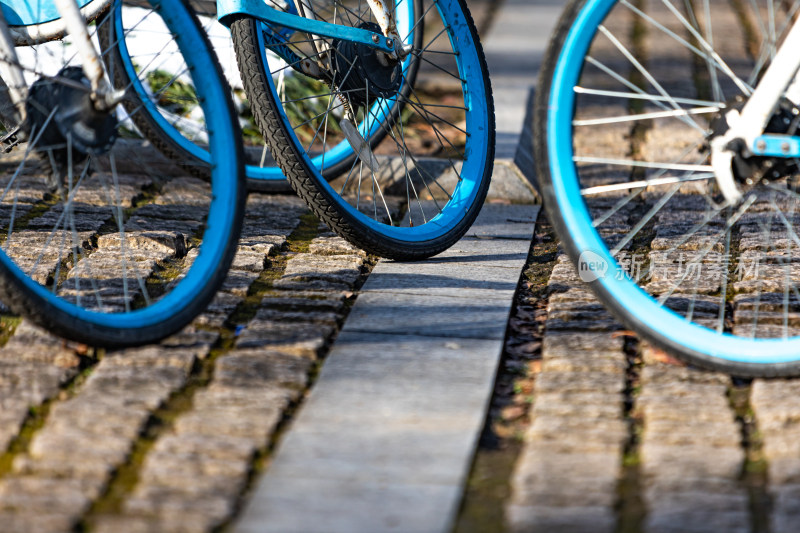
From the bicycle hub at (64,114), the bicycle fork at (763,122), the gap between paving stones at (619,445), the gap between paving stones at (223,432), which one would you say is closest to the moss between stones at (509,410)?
the gap between paving stones at (619,445)

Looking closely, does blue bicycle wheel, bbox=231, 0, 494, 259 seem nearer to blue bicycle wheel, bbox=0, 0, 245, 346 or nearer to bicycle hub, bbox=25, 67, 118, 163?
blue bicycle wheel, bbox=0, 0, 245, 346

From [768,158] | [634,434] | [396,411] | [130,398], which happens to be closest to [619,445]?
[634,434]

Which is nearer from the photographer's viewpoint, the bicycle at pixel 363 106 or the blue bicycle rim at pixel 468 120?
the bicycle at pixel 363 106

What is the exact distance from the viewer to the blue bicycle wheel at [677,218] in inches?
93.8

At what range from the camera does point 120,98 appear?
7.75ft

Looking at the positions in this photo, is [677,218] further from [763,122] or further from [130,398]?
[130,398]

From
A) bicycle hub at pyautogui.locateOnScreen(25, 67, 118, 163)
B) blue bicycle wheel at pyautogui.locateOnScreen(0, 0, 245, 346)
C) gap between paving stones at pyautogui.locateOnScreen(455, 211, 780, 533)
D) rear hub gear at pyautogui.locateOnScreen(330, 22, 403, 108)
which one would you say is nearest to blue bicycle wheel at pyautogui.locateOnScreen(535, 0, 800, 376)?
gap between paving stones at pyautogui.locateOnScreen(455, 211, 780, 533)

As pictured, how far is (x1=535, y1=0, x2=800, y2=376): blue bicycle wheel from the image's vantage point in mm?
2383

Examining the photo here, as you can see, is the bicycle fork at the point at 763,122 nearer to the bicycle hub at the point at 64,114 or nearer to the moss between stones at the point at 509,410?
the moss between stones at the point at 509,410

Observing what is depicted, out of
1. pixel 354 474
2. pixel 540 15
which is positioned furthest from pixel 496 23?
pixel 354 474

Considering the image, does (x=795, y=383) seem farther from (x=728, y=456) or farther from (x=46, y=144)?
(x=46, y=144)

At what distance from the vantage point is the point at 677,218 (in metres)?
3.77

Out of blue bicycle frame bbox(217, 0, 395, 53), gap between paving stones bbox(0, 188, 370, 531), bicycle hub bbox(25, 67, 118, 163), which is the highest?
blue bicycle frame bbox(217, 0, 395, 53)

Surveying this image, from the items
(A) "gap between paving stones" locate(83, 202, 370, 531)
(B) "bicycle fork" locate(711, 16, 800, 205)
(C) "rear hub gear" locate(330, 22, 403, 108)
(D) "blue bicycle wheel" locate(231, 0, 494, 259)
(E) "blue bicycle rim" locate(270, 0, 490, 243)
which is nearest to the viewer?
(A) "gap between paving stones" locate(83, 202, 370, 531)
